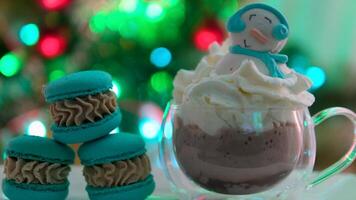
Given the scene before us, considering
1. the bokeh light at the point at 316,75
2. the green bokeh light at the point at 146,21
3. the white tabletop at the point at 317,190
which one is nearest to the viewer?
the white tabletop at the point at 317,190

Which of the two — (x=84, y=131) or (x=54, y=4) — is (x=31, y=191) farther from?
(x=54, y=4)

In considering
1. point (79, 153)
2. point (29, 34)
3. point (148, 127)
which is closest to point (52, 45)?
point (29, 34)

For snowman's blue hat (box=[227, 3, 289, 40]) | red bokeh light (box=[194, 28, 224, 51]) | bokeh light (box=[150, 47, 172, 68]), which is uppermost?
snowman's blue hat (box=[227, 3, 289, 40])

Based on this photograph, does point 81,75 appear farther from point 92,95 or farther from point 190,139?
point 190,139

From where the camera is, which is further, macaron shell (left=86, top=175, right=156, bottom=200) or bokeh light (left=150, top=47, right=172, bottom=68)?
bokeh light (left=150, top=47, right=172, bottom=68)

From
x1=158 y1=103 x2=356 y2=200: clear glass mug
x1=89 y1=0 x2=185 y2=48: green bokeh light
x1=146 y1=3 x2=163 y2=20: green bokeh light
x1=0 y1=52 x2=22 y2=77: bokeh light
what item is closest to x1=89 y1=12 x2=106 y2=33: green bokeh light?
x1=89 y1=0 x2=185 y2=48: green bokeh light

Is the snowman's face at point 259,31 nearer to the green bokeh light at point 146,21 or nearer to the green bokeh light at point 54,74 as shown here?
the green bokeh light at point 146,21

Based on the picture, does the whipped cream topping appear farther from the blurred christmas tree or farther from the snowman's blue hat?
the blurred christmas tree

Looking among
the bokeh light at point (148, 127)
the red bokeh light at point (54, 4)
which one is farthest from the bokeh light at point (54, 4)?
the bokeh light at point (148, 127)
